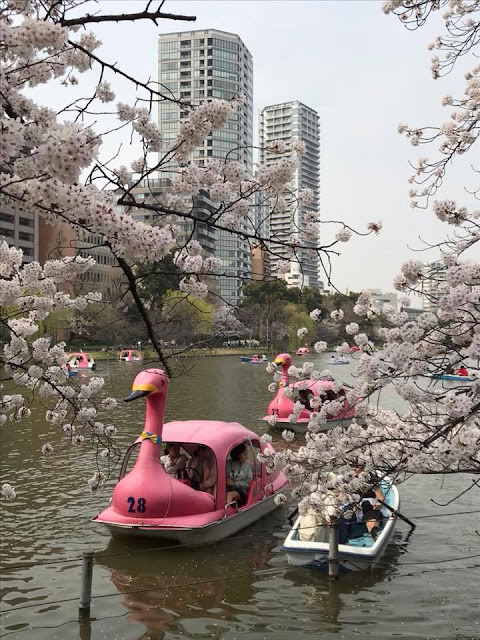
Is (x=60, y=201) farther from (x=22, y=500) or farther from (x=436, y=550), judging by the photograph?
(x=22, y=500)

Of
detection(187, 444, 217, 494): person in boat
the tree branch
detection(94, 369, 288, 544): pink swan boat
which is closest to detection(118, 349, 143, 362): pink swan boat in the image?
detection(187, 444, 217, 494): person in boat

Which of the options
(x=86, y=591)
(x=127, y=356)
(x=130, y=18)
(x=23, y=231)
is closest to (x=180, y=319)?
(x=130, y=18)

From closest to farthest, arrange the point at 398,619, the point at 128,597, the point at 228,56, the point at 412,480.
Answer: the point at 398,619, the point at 128,597, the point at 412,480, the point at 228,56

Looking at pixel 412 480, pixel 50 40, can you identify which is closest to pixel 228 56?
pixel 412 480

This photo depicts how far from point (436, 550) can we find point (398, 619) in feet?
8.82

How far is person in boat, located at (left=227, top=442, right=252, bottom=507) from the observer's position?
1055 cm

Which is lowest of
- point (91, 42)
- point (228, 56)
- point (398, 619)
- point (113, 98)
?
point (398, 619)

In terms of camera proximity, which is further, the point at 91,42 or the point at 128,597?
the point at 128,597

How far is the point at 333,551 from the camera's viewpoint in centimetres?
827

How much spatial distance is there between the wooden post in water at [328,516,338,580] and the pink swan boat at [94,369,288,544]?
6.16ft

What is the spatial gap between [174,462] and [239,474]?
1115mm

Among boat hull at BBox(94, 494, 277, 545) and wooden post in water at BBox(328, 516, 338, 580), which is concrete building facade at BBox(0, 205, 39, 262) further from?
wooden post in water at BBox(328, 516, 338, 580)

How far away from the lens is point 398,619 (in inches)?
298

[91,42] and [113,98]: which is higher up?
[91,42]
